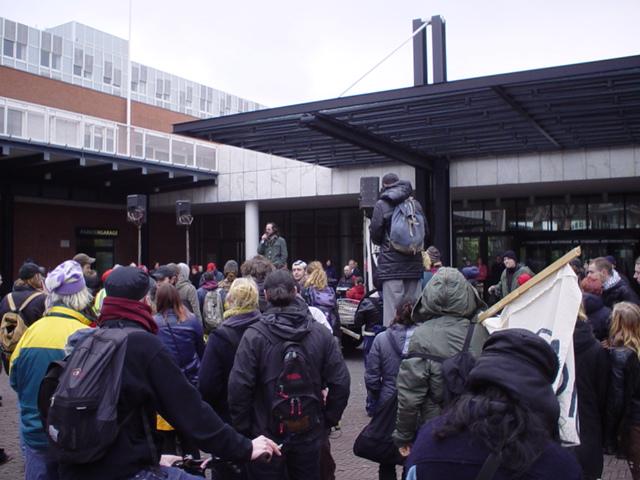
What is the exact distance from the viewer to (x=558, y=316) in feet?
11.1

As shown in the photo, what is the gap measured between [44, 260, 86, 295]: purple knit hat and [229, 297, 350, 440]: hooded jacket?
1.14 meters

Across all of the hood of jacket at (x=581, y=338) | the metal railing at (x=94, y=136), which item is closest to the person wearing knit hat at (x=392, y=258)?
the hood of jacket at (x=581, y=338)

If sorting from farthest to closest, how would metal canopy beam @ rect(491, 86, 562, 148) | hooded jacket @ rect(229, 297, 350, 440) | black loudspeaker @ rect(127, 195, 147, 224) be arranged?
1. black loudspeaker @ rect(127, 195, 147, 224)
2. metal canopy beam @ rect(491, 86, 562, 148)
3. hooded jacket @ rect(229, 297, 350, 440)

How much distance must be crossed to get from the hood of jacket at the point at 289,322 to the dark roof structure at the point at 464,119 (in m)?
8.19

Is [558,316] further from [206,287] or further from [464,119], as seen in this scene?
[464,119]

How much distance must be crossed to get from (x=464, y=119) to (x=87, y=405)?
12308 mm

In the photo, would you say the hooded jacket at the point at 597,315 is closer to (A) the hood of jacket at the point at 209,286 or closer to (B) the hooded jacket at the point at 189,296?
(B) the hooded jacket at the point at 189,296

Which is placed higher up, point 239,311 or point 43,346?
point 239,311

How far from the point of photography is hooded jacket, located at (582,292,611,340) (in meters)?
5.09

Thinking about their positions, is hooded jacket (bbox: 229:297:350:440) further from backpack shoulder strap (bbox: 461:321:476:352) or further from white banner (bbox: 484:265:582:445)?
white banner (bbox: 484:265:582:445)

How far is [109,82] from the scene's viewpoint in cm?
6756

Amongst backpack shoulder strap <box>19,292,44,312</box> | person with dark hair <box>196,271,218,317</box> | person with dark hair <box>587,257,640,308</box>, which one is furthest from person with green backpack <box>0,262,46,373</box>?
A: person with dark hair <box>587,257,640,308</box>

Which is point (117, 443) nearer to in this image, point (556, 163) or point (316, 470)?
point (316, 470)

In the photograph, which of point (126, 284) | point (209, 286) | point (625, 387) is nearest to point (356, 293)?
point (209, 286)
